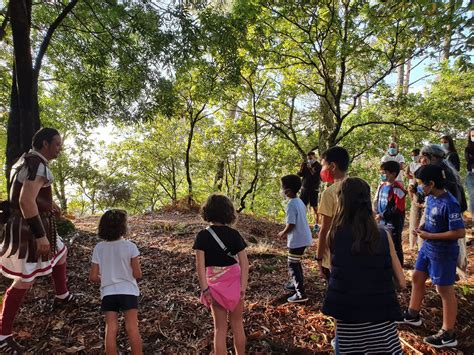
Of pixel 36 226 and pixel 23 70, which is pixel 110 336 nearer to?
pixel 36 226

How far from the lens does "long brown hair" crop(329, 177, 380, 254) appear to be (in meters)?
2.14

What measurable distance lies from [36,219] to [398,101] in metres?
9.69

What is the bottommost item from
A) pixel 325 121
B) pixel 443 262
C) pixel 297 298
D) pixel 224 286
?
pixel 297 298

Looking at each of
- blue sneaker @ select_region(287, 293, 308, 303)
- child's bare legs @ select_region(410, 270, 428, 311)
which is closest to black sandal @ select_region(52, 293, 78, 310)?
blue sneaker @ select_region(287, 293, 308, 303)

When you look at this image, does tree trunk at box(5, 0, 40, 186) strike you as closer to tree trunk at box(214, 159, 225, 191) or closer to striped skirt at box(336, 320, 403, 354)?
striped skirt at box(336, 320, 403, 354)

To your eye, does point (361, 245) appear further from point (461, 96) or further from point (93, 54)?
point (461, 96)

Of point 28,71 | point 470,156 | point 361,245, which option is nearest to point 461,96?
point 470,156

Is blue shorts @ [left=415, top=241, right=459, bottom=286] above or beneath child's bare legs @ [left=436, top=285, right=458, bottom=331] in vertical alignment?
above

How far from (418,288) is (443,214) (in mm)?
852

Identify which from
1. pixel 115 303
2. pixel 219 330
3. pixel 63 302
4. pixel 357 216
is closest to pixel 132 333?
pixel 115 303

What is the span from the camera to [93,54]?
6.44 m

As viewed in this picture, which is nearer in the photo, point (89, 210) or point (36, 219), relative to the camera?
point (36, 219)

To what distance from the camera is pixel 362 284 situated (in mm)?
2141

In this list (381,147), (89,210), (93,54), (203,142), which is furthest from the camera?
(89,210)
